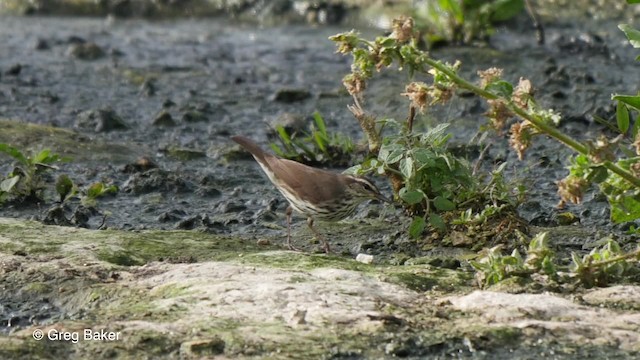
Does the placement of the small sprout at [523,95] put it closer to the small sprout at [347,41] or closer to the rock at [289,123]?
the small sprout at [347,41]

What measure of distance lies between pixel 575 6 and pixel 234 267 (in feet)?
35.0

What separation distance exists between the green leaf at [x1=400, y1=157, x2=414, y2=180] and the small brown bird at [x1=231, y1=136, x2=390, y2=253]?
72 centimetres

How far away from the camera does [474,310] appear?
4.98 metres

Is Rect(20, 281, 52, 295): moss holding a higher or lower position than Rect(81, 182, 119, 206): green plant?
higher

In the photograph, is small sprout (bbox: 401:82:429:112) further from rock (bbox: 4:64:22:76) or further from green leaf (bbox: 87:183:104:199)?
rock (bbox: 4:64:22:76)

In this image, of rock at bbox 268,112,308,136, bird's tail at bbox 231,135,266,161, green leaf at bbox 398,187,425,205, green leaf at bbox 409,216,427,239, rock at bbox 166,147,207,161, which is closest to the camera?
green leaf at bbox 398,187,425,205

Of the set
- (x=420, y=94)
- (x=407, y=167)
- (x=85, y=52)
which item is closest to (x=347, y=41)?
(x=420, y=94)

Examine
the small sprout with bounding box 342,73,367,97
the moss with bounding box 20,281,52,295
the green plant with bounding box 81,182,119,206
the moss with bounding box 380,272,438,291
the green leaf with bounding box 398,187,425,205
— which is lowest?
the green plant with bounding box 81,182,119,206

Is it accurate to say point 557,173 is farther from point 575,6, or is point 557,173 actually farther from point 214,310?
point 575,6

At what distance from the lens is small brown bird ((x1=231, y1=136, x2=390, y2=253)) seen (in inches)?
272

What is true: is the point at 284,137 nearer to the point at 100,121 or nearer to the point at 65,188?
the point at 65,188

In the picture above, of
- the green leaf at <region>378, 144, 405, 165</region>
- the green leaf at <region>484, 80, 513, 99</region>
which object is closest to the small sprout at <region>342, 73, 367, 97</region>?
the green leaf at <region>378, 144, 405, 165</region>

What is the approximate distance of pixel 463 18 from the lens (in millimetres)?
12258

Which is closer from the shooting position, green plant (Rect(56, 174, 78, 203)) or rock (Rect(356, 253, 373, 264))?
rock (Rect(356, 253, 373, 264))
